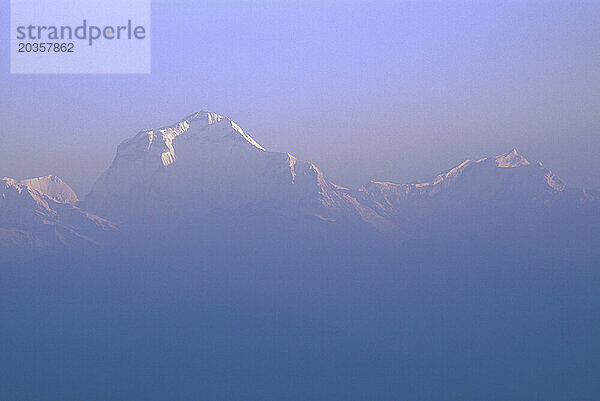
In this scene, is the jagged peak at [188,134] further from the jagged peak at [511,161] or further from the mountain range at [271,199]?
the jagged peak at [511,161]

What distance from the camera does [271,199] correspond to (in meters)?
75.5

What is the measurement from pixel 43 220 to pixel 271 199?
30241mm

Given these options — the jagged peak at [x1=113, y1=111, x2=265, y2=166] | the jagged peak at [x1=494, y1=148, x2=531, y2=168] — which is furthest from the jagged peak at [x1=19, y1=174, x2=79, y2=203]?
the jagged peak at [x1=494, y1=148, x2=531, y2=168]

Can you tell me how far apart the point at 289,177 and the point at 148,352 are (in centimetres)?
2844

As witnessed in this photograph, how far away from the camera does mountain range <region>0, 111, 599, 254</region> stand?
2424 inches

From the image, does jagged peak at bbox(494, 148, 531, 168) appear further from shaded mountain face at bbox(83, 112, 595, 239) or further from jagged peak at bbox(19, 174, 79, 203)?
jagged peak at bbox(19, 174, 79, 203)

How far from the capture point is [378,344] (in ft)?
195

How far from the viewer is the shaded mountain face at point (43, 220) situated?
169 feet

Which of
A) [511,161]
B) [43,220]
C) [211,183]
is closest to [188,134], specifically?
[211,183]

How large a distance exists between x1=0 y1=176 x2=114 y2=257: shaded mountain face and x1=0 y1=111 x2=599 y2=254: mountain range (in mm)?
174

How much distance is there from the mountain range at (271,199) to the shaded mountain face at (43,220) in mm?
174

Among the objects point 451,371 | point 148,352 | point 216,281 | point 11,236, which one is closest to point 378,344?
point 451,371

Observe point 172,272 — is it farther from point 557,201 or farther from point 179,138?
point 557,201

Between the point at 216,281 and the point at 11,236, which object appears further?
the point at 216,281
